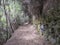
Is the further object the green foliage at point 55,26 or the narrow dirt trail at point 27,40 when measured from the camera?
the narrow dirt trail at point 27,40

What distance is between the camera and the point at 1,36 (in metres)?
10.4

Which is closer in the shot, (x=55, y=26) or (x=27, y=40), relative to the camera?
(x=55, y=26)

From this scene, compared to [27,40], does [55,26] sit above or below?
above

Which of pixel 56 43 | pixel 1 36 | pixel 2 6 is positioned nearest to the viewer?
pixel 56 43

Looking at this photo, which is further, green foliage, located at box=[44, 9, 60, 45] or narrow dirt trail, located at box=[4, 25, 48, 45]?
narrow dirt trail, located at box=[4, 25, 48, 45]

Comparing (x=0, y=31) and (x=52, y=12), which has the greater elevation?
(x=52, y=12)

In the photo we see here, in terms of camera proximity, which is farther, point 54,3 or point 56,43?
point 54,3

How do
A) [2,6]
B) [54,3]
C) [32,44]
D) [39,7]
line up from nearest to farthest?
[54,3] < [32,44] < [39,7] < [2,6]

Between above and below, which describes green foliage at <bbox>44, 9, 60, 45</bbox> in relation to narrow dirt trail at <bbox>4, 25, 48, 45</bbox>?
above

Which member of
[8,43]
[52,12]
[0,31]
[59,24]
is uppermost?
[52,12]

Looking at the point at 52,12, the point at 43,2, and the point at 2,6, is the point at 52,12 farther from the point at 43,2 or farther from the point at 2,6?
the point at 2,6

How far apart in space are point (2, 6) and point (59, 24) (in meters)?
7.24

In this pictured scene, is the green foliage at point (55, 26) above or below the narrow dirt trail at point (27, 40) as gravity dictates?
above

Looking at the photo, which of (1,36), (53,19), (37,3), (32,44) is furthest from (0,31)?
(53,19)
